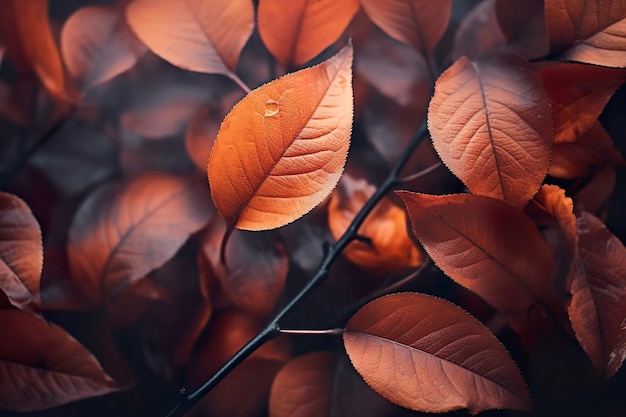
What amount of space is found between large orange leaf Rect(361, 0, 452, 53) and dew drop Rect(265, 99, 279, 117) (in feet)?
0.45

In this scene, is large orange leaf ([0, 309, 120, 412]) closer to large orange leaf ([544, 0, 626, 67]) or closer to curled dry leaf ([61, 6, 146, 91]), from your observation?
Answer: curled dry leaf ([61, 6, 146, 91])

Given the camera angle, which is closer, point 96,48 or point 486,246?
point 486,246

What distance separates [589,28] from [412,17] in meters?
0.12

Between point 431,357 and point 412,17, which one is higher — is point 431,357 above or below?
below

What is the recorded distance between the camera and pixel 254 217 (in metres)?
0.35

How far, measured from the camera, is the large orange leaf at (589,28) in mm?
355

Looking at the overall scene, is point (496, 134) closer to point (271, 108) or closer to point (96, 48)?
point (271, 108)

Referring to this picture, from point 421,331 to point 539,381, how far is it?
0.42 ft

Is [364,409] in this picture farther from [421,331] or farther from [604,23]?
[604,23]

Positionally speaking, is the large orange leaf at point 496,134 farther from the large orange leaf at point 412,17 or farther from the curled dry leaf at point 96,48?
the curled dry leaf at point 96,48

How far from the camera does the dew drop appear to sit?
32cm

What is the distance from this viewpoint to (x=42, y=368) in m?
0.38

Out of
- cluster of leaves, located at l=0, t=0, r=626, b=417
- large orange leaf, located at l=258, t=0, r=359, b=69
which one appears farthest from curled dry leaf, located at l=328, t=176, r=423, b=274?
large orange leaf, located at l=258, t=0, r=359, b=69

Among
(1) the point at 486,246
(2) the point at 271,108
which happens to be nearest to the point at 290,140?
(2) the point at 271,108
